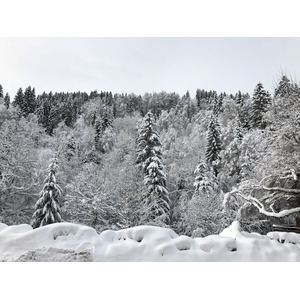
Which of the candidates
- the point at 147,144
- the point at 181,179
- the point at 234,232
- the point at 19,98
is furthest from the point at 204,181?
the point at 19,98

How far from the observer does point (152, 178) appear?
20281 millimetres

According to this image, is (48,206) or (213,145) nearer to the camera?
(48,206)

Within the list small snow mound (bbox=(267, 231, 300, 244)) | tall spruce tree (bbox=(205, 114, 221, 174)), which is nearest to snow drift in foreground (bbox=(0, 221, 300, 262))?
small snow mound (bbox=(267, 231, 300, 244))

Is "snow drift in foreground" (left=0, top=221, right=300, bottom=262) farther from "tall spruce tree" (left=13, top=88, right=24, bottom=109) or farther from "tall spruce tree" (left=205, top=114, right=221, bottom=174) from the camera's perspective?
"tall spruce tree" (left=13, top=88, right=24, bottom=109)

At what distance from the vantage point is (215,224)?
719 inches

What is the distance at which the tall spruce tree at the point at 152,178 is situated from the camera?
18.9 m

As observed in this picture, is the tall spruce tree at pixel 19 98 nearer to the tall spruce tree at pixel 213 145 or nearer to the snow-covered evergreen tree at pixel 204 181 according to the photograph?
the tall spruce tree at pixel 213 145

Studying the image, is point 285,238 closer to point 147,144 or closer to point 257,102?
point 147,144

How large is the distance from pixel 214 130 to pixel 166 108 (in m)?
33.7

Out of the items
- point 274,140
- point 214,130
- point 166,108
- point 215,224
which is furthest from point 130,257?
point 166,108

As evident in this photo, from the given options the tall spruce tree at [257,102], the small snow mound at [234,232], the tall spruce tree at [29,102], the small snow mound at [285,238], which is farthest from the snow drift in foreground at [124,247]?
the tall spruce tree at [29,102]

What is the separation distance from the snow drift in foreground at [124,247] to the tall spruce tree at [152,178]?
1337 centimetres

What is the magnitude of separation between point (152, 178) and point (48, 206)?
24.6 ft

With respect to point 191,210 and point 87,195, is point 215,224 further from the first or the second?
point 87,195
